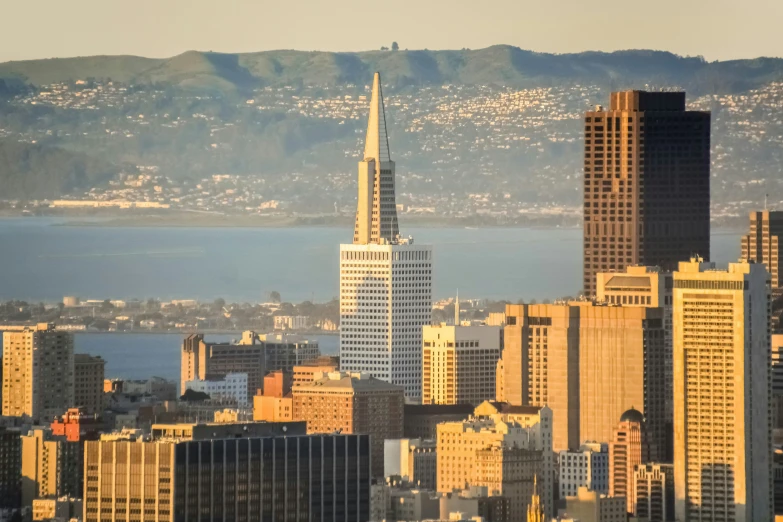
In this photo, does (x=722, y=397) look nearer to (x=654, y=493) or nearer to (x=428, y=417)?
(x=654, y=493)

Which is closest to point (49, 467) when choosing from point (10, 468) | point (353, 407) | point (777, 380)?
point (10, 468)

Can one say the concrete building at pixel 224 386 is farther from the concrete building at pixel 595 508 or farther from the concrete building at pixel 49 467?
the concrete building at pixel 595 508

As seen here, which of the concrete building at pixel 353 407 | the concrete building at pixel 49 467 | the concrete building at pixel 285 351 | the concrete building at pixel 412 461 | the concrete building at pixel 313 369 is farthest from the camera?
the concrete building at pixel 285 351

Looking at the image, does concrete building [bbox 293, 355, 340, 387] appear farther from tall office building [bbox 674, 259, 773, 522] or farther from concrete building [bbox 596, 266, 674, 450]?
tall office building [bbox 674, 259, 773, 522]

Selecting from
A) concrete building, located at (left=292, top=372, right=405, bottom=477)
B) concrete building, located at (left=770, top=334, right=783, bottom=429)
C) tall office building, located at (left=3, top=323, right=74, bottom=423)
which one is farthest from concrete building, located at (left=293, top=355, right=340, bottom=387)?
concrete building, located at (left=770, top=334, right=783, bottom=429)

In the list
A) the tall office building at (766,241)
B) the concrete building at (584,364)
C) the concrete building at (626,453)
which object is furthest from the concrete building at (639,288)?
the concrete building at (626,453)

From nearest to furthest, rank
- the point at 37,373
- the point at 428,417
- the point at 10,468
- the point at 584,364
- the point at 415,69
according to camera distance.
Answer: the point at 10,468 → the point at 428,417 → the point at 584,364 → the point at 37,373 → the point at 415,69

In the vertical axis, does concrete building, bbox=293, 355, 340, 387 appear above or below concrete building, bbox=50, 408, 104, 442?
above
